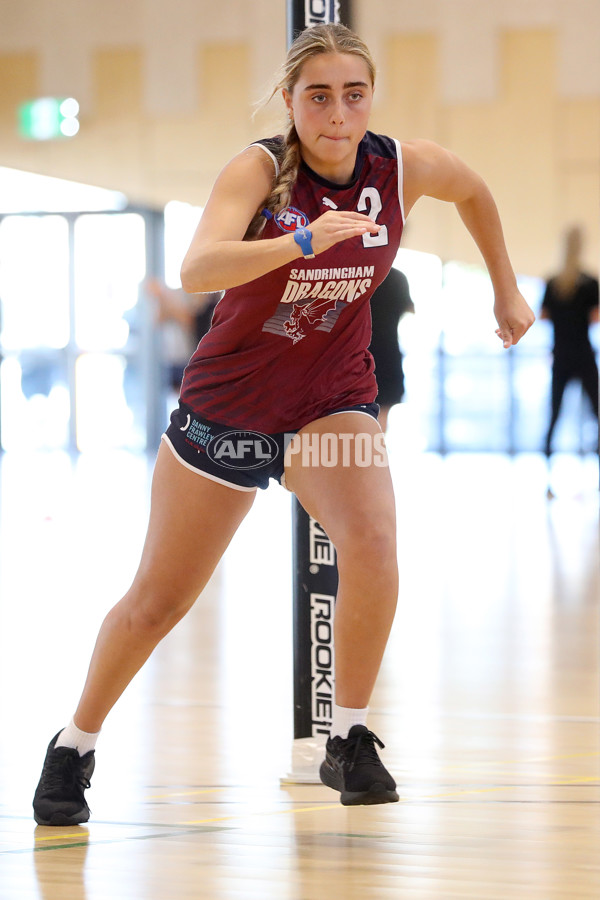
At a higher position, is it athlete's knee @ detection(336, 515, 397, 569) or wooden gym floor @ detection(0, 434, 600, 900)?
athlete's knee @ detection(336, 515, 397, 569)

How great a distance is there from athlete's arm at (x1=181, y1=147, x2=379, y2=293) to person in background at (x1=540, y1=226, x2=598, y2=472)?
6.65m

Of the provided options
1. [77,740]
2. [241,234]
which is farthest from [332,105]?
[77,740]


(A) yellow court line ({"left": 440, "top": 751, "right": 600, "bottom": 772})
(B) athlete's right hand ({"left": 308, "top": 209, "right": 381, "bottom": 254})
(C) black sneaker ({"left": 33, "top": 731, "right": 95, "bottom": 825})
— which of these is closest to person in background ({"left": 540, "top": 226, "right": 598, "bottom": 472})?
(A) yellow court line ({"left": 440, "top": 751, "right": 600, "bottom": 772})

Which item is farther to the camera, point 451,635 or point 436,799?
point 451,635

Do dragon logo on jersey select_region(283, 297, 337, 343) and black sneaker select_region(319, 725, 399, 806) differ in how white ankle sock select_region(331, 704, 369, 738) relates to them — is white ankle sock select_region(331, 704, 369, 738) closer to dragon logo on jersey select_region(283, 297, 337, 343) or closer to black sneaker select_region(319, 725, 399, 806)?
black sneaker select_region(319, 725, 399, 806)

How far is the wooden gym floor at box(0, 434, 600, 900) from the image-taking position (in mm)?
1820

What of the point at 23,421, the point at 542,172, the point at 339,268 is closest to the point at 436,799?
the point at 339,268

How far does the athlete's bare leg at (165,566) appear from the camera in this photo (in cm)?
206

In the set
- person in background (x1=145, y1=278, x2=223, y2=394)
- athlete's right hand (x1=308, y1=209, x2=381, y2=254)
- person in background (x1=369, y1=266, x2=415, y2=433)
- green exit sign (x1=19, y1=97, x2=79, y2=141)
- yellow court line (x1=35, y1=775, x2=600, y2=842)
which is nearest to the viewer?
athlete's right hand (x1=308, y1=209, x2=381, y2=254)

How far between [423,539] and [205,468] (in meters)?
4.51

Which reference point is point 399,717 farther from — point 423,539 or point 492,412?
point 492,412

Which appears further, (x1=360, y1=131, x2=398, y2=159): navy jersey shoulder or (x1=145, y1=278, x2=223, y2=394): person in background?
(x1=145, y1=278, x2=223, y2=394): person in background

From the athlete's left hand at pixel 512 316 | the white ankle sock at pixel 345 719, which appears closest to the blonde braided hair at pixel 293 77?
the athlete's left hand at pixel 512 316

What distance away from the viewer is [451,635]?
3.98 metres
